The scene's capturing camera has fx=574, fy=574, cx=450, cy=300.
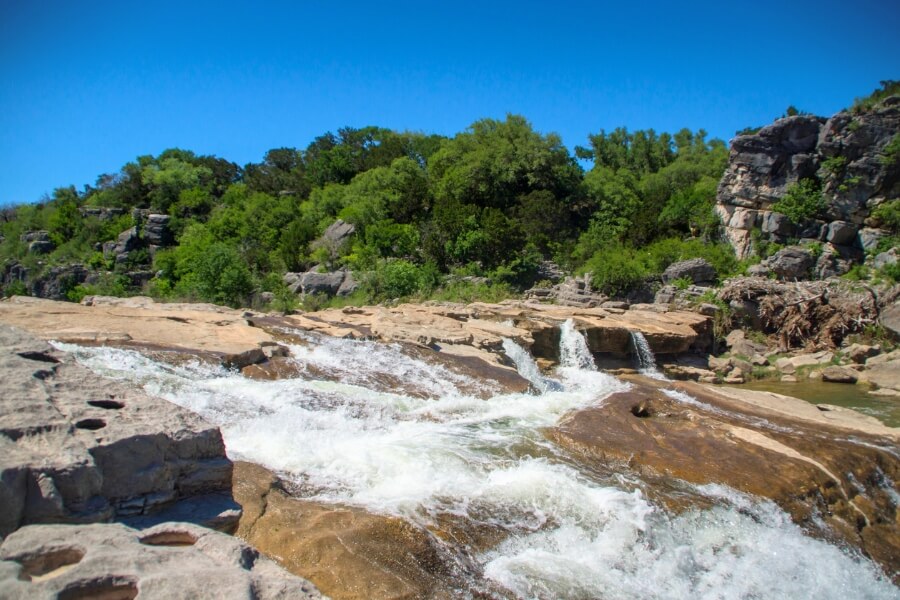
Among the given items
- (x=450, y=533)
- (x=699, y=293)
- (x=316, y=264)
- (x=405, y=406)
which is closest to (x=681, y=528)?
(x=450, y=533)

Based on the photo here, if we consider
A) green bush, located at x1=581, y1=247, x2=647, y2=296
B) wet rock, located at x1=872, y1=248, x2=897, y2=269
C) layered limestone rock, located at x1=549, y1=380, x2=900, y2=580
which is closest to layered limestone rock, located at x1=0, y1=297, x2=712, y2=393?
layered limestone rock, located at x1=549, y1=380, x2=900, y2=580

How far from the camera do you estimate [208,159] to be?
43.2 m

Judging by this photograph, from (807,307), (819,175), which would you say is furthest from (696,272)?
(819,175)

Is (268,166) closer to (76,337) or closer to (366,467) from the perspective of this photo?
(76,337)

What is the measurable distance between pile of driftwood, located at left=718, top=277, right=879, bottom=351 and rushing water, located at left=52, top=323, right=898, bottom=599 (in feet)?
39.5

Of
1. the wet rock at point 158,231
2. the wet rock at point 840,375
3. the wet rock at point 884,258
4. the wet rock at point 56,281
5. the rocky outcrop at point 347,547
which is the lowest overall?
the wet rock at point 840,375

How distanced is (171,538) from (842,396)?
13.2 m

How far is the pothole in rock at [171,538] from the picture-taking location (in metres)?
2.83

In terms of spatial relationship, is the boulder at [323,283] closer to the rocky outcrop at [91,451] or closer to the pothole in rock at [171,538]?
the rocky outcrop at [91,451]

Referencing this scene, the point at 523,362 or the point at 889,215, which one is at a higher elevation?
the point at 889,215

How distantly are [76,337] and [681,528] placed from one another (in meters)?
8.73

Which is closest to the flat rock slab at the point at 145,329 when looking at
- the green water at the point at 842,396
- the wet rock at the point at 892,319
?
the green water at the point at 842,396

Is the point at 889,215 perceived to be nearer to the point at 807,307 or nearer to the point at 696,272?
the point at 807,307

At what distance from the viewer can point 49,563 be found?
7.76 ft
